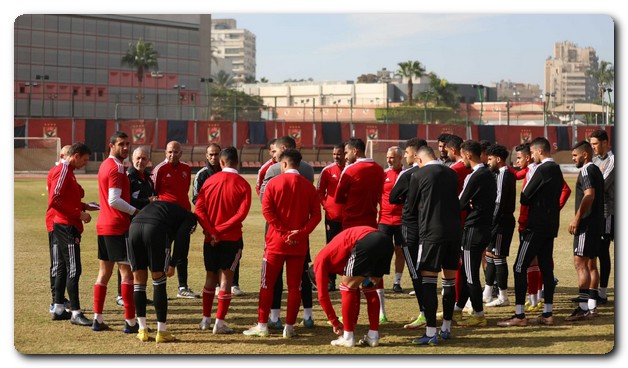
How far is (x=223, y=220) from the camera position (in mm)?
9797

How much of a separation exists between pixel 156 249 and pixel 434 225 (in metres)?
2.96

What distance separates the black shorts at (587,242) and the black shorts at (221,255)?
4.21 m

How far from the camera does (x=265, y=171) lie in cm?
1164

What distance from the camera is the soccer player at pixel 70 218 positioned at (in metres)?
10.3

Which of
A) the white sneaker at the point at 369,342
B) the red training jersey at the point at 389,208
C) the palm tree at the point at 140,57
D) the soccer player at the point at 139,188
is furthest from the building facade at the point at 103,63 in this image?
the white sneaker at the point at 369,342

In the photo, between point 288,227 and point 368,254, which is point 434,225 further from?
point 288,227

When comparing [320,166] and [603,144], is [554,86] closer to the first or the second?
[320,166]

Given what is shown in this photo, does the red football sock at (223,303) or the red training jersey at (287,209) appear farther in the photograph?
the red football sock at (223,303)

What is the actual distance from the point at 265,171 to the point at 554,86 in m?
193

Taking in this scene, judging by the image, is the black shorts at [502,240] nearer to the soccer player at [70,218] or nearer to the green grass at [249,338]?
the green grass at [249,338]

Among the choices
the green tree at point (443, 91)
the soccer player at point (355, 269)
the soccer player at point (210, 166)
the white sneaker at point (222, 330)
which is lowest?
the white sneaker at point (222, 330)

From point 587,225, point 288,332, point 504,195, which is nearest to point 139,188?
point 288,332

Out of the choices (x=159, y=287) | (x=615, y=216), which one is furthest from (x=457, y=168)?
(x=159, y=287)

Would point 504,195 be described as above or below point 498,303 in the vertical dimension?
above
